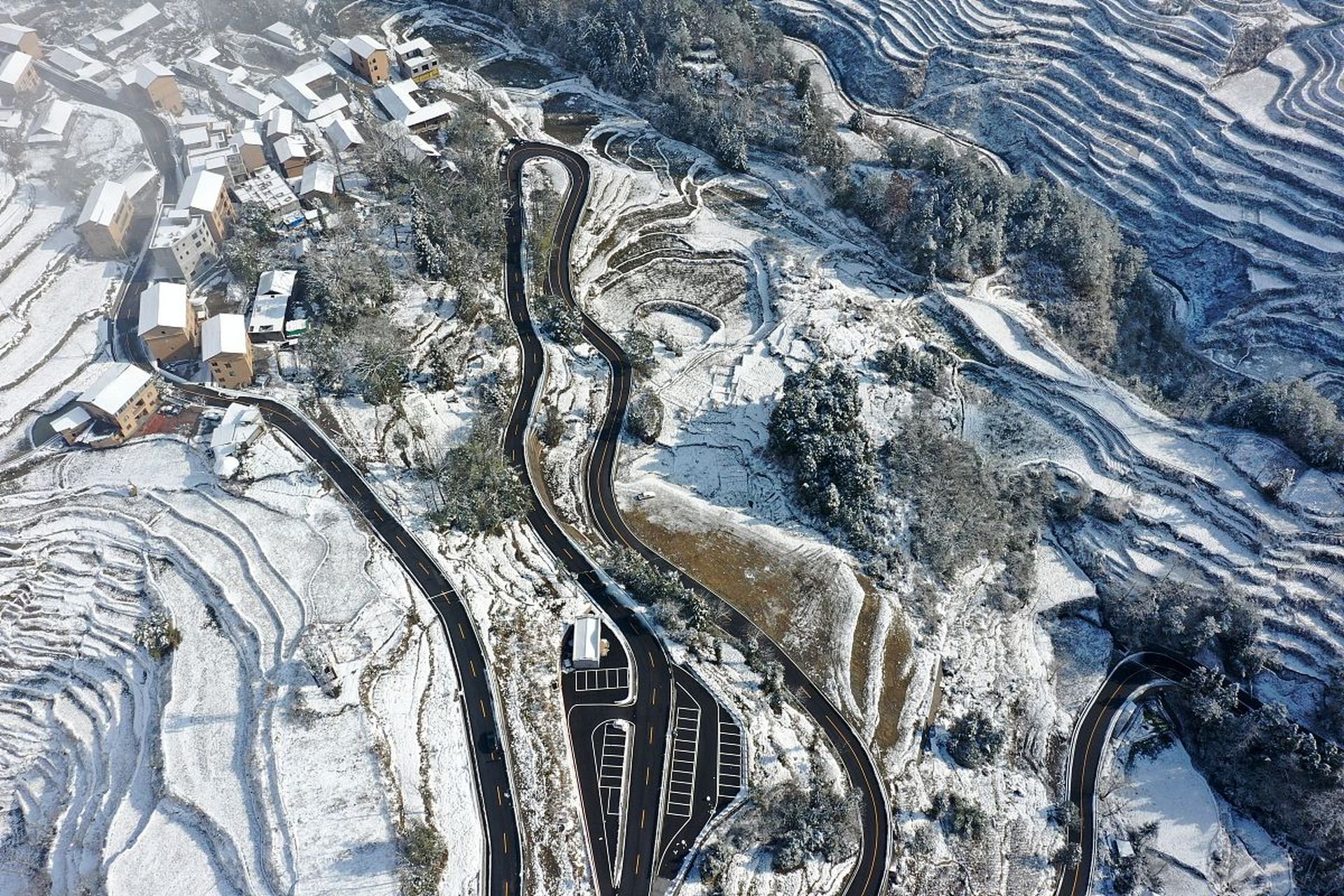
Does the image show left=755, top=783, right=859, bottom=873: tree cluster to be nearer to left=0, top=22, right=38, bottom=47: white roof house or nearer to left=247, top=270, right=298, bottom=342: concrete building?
left=247, top=270, right=298, bottom=342: concrete building

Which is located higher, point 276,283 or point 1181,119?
point 1181,119

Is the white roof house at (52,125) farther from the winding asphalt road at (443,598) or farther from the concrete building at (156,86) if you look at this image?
the winding asphalt road at (443,598)

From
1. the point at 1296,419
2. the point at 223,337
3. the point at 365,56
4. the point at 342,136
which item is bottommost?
the point at 223,337

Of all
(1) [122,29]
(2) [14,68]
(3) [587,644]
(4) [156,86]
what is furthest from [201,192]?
(3) [587,644]

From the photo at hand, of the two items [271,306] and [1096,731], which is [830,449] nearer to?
[1096,731]

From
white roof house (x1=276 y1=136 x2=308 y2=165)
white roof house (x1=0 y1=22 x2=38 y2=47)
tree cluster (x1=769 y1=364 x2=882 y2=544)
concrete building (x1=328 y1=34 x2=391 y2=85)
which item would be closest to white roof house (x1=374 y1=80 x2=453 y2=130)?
concrete building (x1=328 y1=34 x2=391 y2=85)

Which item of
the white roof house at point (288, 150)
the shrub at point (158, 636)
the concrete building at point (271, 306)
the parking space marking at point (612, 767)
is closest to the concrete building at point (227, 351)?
the concrete building at point (271, 306)
